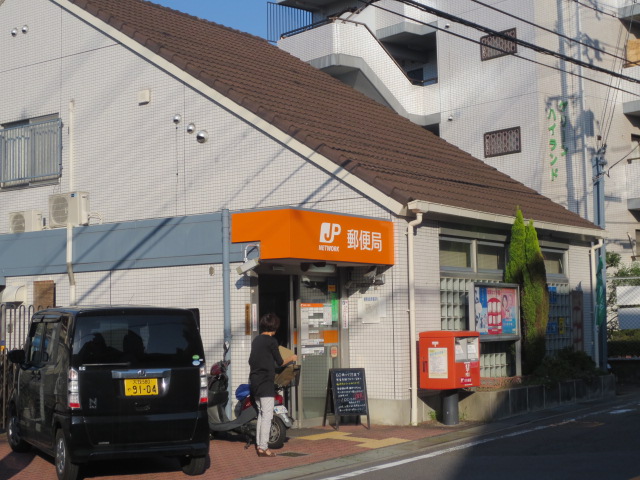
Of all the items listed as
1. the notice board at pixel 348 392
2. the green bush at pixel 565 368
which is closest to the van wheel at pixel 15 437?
the notice board at pixel 348 392

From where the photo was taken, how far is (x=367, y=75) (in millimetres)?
28953

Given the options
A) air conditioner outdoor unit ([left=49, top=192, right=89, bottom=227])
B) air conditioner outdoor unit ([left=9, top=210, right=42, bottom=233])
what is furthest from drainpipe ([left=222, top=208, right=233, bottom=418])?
air conditioner outdoor unit ([left=9, top=210, right=42, bottom=233])

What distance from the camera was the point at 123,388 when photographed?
33.2 ft

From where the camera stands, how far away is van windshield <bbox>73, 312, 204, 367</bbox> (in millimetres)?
10141

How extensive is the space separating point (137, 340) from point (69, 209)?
22.4 feet

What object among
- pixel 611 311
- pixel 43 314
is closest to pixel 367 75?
pixel 611 311

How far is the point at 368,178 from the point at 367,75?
48.6ft

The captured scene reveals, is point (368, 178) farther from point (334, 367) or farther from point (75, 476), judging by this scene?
point (75, 476)

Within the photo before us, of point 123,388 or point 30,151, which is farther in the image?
point 30,151

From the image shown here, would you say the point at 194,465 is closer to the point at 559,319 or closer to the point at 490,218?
the point at 490,218

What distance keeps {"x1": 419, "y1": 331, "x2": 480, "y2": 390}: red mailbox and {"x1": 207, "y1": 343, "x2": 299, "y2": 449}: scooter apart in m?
2.52

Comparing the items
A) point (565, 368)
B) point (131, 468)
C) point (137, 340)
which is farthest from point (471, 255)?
point (137, 340)

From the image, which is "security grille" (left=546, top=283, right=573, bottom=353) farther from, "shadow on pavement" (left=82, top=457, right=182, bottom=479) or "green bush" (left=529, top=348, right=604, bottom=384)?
"shadow on pavement" (left=82, top=457, right=182, bottom=479)

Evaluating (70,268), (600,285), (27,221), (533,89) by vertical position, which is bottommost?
(600,285)
